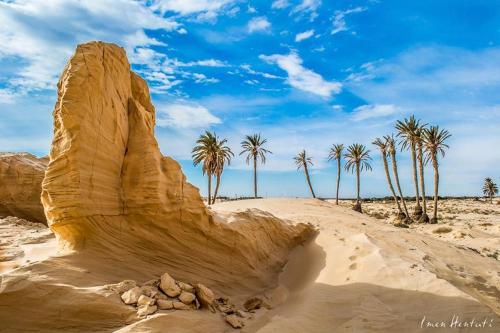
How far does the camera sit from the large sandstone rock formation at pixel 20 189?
17.1 meters

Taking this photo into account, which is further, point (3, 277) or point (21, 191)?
point (21, 191)

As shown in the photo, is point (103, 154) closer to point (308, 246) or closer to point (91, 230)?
point (91, 230)

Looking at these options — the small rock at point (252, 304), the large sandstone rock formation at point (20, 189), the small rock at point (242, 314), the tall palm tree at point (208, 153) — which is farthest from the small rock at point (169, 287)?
the tall palm tree at point (208, 153)

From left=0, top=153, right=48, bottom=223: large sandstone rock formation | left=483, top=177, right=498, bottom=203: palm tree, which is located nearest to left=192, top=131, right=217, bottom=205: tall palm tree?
left=0, top=153, right=48, bottom=223: large sandstone rock formation

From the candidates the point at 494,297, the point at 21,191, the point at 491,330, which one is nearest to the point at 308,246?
the point at 494,297

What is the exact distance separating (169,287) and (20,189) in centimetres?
1419

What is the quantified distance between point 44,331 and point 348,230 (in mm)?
12314

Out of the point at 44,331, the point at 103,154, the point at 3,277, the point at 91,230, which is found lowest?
the point at 44,331

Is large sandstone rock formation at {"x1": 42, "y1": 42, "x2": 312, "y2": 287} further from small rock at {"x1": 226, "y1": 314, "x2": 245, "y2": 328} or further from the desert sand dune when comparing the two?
small rock at {"x1": 226, "y1": 314, "x2": 245, "y2": 328}

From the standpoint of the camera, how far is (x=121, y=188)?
8.70m

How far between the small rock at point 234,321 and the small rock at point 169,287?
1.25 metres

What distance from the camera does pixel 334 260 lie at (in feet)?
39.0

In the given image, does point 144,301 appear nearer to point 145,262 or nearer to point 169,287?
point 169,287

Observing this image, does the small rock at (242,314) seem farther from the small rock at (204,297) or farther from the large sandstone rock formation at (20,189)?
the large sandstone rock formation at (20,189)
